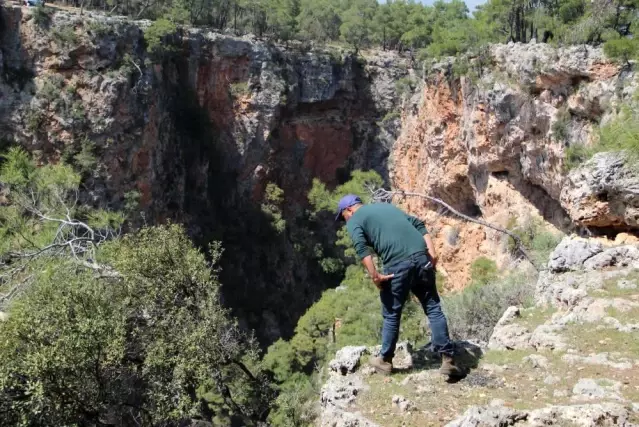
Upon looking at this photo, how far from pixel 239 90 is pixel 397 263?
27.1 m

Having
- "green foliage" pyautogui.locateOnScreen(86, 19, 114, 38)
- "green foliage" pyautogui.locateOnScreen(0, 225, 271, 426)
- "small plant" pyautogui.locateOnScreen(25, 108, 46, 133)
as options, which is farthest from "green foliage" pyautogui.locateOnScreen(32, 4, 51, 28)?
"green foliage" pyautogui.locateOnScreen(0, 225, 271, 426)

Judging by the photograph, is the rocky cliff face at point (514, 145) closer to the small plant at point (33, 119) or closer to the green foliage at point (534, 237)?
the green foliage at point (534, 237)

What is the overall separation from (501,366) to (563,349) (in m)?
0.64

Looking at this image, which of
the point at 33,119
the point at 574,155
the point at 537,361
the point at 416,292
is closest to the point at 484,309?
the point at 537,361

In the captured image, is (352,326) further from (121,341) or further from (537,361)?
(537,361)

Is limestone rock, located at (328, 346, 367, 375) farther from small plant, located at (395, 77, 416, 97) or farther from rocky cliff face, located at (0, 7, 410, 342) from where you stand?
small plant, located at (395, 77, 416, 97)

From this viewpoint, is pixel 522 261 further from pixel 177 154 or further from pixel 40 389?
pixel 177 154

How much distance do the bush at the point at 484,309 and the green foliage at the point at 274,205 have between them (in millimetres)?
19990

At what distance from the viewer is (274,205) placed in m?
31.9

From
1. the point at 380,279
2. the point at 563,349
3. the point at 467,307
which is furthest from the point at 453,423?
the point at 467,307

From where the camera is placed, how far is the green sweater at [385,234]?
4598mm

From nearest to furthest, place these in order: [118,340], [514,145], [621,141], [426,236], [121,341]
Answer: [426,236], [118,340], [121,341], [621,141], [514,145]

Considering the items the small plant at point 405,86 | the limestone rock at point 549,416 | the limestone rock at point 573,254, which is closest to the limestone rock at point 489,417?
the limestone rock at point 549,416

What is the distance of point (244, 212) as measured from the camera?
31.5 m
